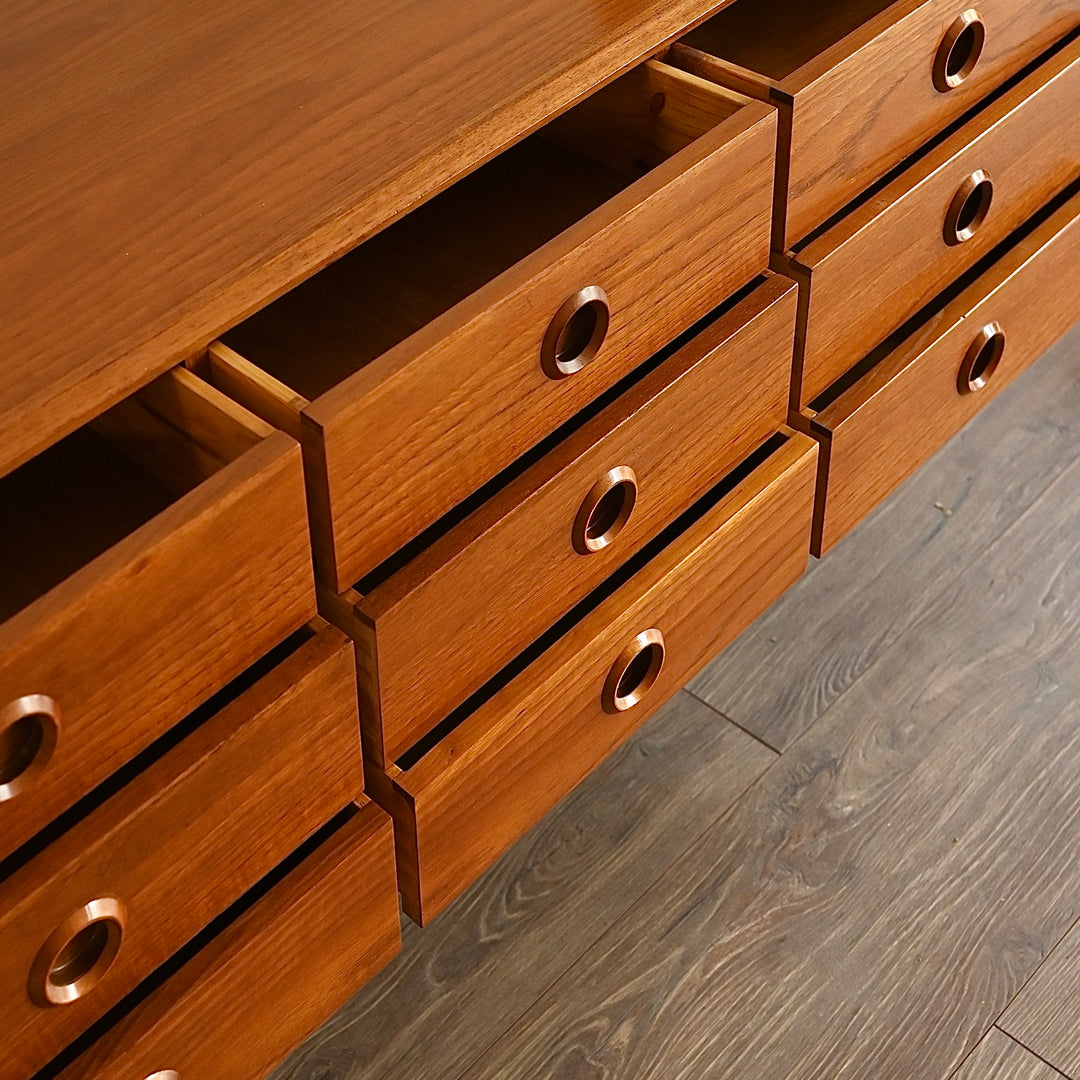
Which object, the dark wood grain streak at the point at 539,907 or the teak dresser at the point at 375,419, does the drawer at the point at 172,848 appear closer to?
the teak dresser at the point at 375,419

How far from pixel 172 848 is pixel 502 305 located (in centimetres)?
30

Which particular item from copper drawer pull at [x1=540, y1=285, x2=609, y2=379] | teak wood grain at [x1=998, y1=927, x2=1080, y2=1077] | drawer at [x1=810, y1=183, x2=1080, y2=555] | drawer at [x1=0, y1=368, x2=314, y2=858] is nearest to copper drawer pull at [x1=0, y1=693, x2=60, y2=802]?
drawer at [x1=0, y1=368, x2=314, y2=858]

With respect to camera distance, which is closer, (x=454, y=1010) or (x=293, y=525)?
(x=293, y=525)

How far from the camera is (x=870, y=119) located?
3.23ft

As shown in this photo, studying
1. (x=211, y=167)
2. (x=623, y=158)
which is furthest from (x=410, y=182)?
(x=623, y=158)

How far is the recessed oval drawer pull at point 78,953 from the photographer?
27.3 inches

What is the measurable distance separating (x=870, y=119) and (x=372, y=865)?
0.55 m

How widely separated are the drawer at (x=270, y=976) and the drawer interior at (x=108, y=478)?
0.20m

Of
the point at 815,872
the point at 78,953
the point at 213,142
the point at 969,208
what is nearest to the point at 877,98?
the point at 969,208

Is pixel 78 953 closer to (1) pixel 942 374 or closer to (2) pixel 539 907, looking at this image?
(2) pixel 539 907

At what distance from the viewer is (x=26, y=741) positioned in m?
0.67

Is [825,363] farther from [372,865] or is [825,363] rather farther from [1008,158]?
[372,865]

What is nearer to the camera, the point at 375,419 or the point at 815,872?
the point at 375,419

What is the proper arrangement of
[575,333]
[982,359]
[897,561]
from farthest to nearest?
1. [897,561]
2. [982,359]
3. [575,333]
